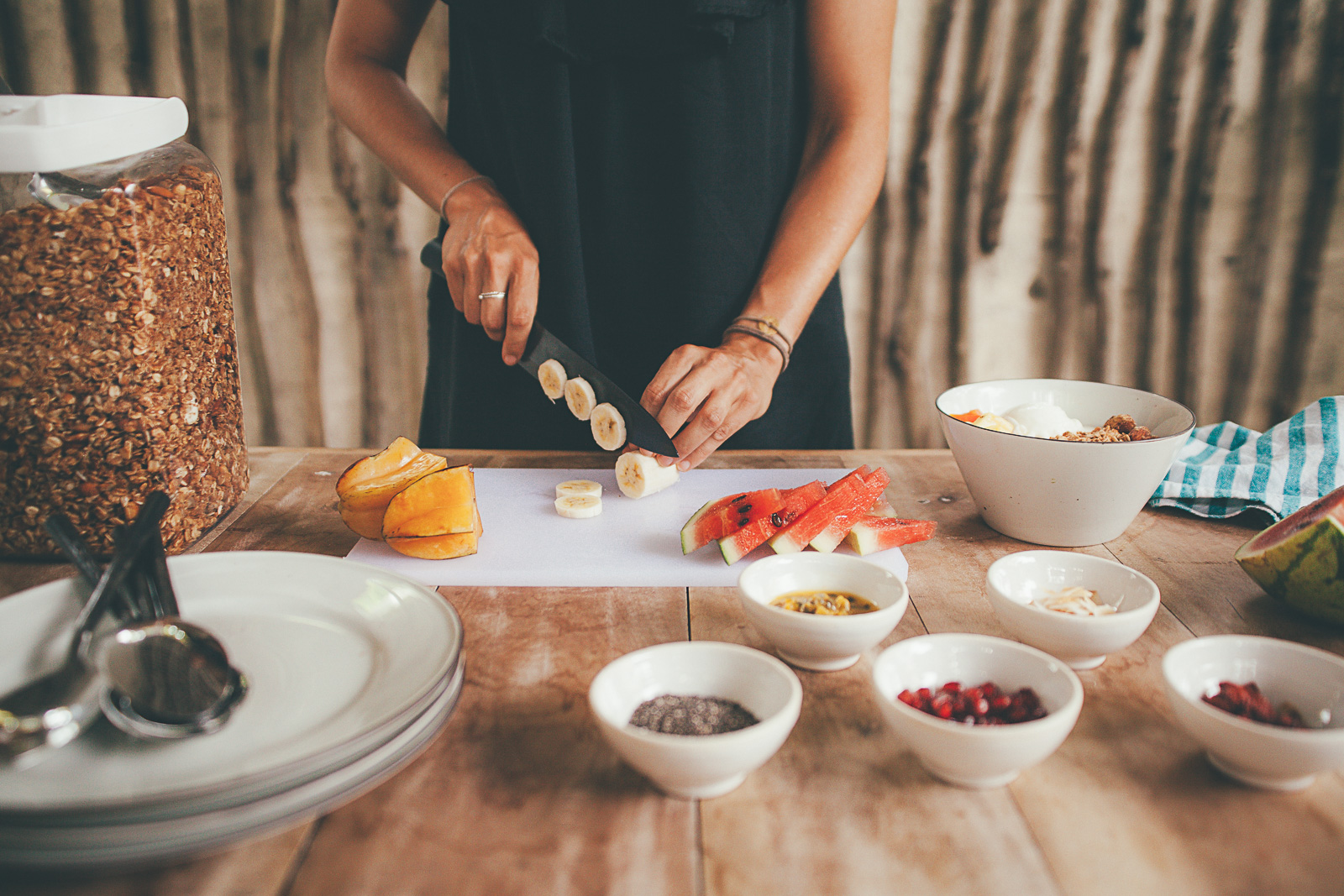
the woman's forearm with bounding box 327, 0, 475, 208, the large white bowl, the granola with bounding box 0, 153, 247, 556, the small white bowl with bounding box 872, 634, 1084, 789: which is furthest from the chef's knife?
the small white bowl with bounding box 872, 634, 1084, 789

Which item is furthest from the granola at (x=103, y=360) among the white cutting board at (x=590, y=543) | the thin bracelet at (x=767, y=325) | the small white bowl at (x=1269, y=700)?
the small white bowl at (x=1269, y=700)

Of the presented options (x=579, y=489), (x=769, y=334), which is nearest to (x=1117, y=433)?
(x=769, y=334)

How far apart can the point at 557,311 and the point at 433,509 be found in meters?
0.78

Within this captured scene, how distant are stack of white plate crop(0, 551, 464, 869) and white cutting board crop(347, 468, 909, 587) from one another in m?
0.24

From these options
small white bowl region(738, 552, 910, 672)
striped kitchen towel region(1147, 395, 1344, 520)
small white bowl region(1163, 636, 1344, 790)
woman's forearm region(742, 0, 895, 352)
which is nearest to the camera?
small white bowl region(1163, 636, 1344, 790)

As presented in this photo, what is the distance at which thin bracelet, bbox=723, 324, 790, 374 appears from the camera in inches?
66.0

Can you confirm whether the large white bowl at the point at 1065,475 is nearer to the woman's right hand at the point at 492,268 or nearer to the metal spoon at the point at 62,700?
the woman's right hand at the point at 492,268

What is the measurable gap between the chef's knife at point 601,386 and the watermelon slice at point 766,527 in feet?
0.89

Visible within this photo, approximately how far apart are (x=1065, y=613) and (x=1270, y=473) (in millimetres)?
782

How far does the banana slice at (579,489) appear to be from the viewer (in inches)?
57.2

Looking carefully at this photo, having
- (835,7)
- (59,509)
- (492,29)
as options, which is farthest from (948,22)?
(59,509)

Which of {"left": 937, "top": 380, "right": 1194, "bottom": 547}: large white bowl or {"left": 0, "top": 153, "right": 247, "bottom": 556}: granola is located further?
{"left": 937, "top": 380, "right": 1194, "bottom": 547}: large white bowl

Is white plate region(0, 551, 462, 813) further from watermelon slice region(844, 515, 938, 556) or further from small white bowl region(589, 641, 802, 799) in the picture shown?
watermelon slice region(844, 515, 938, 556)

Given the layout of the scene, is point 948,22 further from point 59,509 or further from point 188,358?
point 59,509
